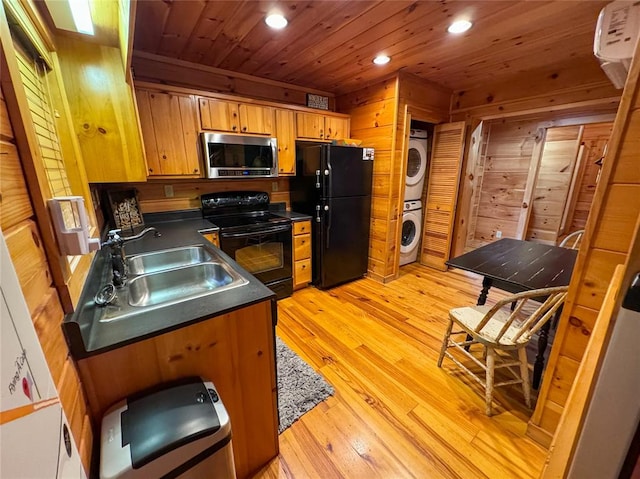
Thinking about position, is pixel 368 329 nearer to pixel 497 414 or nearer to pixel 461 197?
pixel 497 414

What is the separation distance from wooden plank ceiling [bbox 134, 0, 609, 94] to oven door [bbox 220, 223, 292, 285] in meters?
1.56

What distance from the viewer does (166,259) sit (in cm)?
176

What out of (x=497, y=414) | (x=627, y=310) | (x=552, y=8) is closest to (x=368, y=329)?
(x=497, y=414)

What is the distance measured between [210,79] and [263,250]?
1836 mm

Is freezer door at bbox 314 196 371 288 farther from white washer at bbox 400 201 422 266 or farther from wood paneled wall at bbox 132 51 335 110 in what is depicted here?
wood paneled wall at bbox 132 51 335 110

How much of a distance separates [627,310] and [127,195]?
2931 millimetres

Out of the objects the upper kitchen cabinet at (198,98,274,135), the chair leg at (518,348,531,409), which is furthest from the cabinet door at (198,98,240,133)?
the chair leg at (518,348,531,409)

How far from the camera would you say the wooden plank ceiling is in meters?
1.66

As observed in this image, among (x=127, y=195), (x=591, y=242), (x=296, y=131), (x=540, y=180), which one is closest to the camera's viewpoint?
(x=591, y=242)

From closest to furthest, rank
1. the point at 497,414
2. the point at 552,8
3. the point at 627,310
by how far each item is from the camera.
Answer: the point at 627,310 < the point at 497,414 < the point at 552,8

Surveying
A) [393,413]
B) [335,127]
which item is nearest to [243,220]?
[335,127]

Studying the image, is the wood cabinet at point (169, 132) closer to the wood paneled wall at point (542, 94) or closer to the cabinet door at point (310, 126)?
the cabinet door at point (310, 126)

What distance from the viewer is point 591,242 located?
3.53 feet

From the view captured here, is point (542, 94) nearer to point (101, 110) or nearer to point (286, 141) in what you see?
point (286, 141)
